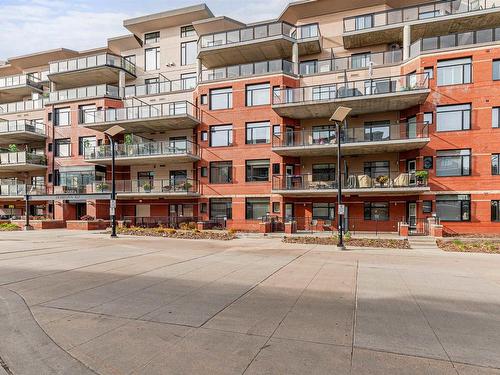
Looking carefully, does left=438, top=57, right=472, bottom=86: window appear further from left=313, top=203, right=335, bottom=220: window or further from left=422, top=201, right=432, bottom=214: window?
left=313, top=203, right=335, bottom=220: window

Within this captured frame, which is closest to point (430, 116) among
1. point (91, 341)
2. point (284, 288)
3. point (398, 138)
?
point (398, 138)

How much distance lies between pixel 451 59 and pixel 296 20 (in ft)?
44.3

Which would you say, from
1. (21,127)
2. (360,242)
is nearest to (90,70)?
(21,127)

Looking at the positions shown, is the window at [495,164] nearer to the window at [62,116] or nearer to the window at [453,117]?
the window at [453,117]

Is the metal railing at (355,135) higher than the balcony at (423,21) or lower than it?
lower

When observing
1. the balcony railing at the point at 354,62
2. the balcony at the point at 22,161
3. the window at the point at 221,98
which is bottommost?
the balcony at the point at 22,161

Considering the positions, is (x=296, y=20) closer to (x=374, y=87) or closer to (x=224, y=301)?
(x=374, y=87)

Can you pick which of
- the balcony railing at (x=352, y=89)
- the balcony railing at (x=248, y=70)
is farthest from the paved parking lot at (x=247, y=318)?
the balcony railing at (x=248, y=70)

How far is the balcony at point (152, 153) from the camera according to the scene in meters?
27.6

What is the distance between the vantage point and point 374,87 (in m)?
22.6

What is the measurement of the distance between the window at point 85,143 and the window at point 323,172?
2191 cm

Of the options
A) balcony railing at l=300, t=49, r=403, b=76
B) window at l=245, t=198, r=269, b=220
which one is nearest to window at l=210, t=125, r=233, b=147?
window at l=245, t=198, r=269, b=220

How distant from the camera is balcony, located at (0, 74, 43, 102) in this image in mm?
37541

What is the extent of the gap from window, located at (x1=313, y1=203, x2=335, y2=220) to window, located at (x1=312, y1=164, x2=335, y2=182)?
2.14 meters
